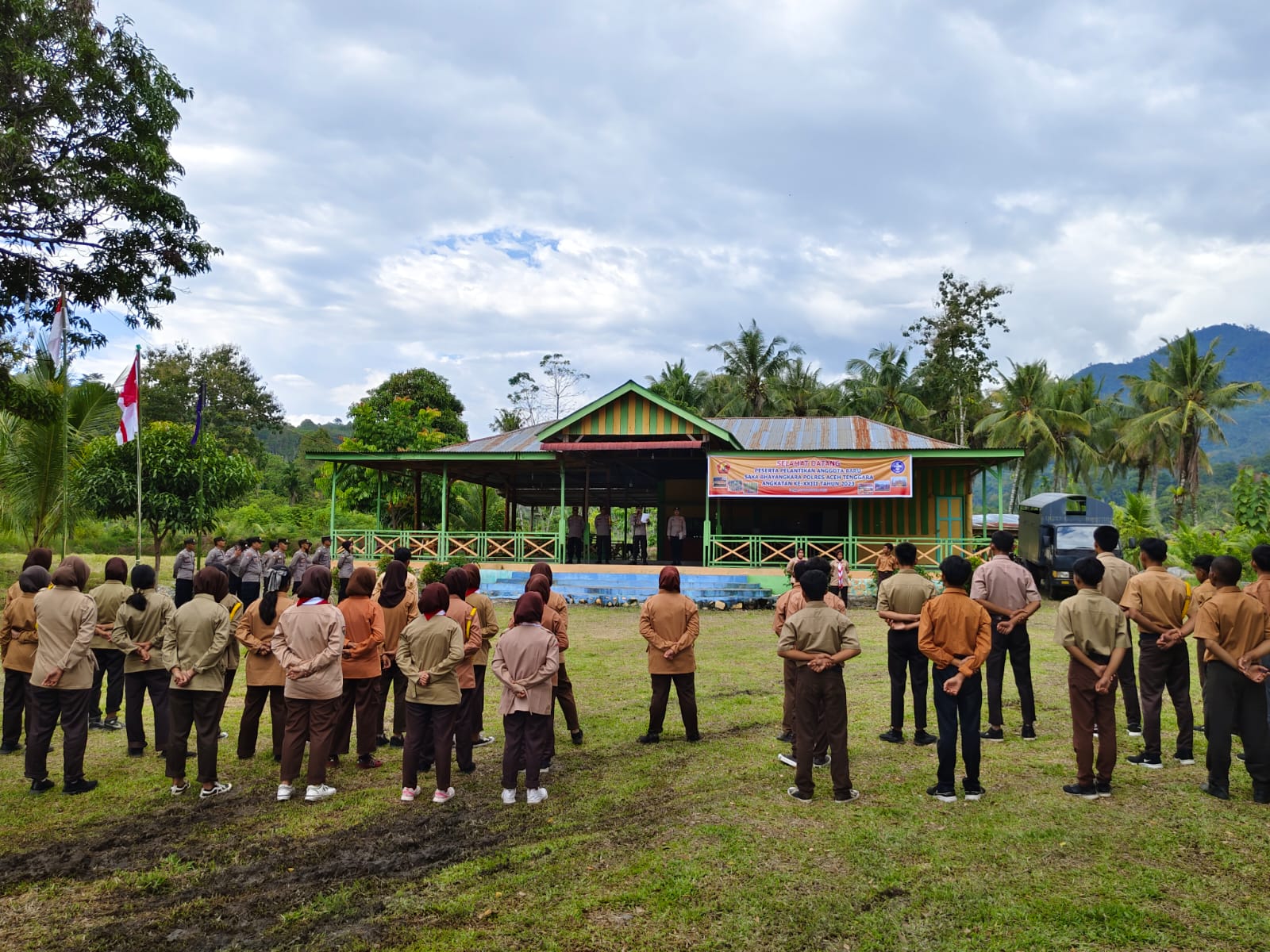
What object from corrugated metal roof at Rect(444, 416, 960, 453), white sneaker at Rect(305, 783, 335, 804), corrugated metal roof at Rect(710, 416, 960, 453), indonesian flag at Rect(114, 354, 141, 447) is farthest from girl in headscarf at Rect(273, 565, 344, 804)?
corrugated metal roof at Rect(710, 416, 960, 453)

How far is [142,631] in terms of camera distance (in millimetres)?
6238

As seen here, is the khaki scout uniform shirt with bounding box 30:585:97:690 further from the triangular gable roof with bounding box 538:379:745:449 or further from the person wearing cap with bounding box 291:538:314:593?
the triangular gable roof with bounding box 538:379:745:449

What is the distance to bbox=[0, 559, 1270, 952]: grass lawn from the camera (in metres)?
3.72

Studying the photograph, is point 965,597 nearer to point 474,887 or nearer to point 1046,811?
point 1046,811

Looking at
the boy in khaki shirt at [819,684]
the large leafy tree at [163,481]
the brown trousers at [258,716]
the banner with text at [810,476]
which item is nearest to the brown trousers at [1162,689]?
the boy in khaki shirt at [819,684]

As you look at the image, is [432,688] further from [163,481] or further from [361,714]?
[163,481]

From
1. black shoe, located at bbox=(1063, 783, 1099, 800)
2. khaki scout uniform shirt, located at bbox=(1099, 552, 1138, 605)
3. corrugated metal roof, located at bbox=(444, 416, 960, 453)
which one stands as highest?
corrugated metal roof, located at bbox=(444, 416, 960, 453)

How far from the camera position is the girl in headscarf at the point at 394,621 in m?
6.38

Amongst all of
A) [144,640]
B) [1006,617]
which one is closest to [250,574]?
[144,640]

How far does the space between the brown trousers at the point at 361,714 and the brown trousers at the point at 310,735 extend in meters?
0.52

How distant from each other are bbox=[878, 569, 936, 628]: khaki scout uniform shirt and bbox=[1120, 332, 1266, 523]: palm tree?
39454 millimetres

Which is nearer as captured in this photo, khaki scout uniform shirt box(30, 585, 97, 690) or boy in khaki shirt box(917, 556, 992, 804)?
boy in khaki shirt box(917, 556, 992, 804)

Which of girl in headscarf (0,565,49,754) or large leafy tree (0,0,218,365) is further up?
large leafy tree (0,0,218,365)

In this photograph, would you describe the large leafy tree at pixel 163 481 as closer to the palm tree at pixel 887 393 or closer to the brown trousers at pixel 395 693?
the brown trousers at pixel 395 693
